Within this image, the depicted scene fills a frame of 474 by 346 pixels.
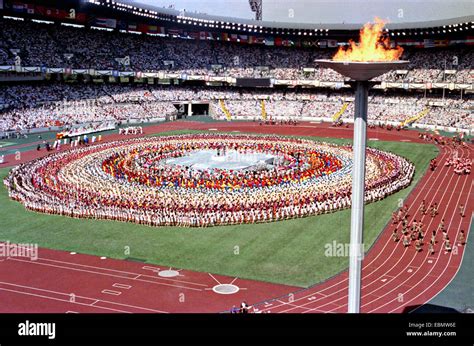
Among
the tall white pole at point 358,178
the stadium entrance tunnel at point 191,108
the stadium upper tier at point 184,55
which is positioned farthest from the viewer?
the stadium entrance tunnel at point 191,108

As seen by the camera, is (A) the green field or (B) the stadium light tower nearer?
(A) the green field

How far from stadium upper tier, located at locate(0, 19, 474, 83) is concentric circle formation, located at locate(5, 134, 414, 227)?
94.8 ft

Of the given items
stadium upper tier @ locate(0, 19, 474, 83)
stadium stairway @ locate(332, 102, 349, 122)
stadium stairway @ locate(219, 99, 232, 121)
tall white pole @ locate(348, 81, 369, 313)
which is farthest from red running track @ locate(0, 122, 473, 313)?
stadium stairway @ locate(219, 99, 232, 121)

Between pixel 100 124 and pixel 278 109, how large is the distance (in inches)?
1210

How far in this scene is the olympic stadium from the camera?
21.1 m

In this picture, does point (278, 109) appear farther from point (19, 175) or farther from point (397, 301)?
point (397, 301)

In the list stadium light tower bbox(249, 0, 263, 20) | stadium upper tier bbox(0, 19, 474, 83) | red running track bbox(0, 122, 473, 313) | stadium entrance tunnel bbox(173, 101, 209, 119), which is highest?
stadium light tower bbox(249, 0, 263, 20)

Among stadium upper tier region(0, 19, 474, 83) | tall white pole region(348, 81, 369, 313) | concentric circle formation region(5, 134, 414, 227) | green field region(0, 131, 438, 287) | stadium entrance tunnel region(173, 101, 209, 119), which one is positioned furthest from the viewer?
stadium entrance tunnel region(173, 101, 209, 119)

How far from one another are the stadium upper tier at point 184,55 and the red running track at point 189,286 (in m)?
52.8

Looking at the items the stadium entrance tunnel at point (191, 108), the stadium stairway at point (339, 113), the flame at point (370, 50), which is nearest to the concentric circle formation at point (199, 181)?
the flame at point (370, 50)

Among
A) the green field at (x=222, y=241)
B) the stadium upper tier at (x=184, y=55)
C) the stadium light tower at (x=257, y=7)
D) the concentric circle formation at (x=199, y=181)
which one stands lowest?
the green field at (x=222, y=241)

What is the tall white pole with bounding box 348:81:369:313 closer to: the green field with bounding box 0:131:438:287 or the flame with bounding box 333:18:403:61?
Answer: the flame with bounding box 333:18:403:61

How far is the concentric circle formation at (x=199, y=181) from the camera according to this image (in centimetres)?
3127

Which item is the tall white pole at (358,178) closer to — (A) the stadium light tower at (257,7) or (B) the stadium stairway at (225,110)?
(B) the stadium stairway at (225,110)
